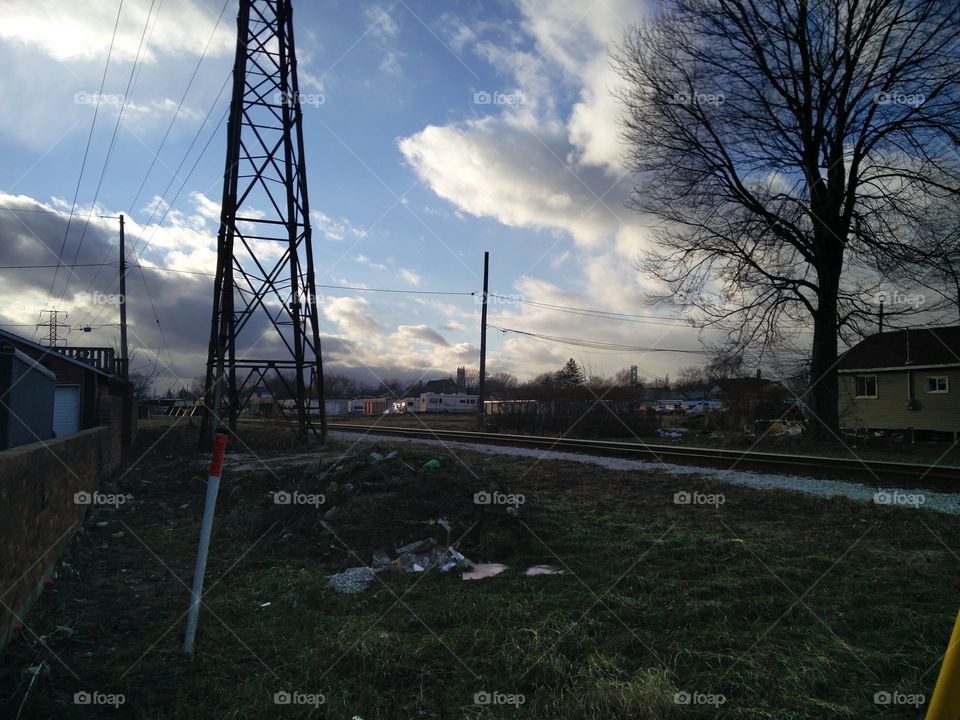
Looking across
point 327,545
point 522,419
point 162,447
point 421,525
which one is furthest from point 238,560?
point 522,419

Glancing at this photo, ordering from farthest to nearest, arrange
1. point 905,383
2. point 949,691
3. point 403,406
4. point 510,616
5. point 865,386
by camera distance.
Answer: point 403,406 → point 865,386 → point 905,383 → point 510,616 → point 949,691

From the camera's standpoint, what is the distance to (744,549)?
6.98 m

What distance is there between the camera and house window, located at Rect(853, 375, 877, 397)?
32750 millimetres

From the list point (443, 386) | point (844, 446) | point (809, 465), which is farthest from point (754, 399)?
point (443, 386)

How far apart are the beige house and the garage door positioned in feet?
90.5

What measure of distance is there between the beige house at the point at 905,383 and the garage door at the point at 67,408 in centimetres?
2757

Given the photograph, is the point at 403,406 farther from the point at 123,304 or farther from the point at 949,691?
the point at 949,691

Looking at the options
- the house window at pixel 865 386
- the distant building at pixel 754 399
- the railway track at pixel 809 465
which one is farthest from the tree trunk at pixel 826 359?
the house window at pixel 865 386

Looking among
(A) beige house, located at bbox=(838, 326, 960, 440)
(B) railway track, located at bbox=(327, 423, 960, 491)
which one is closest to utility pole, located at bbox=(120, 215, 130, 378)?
(B) railway track, located at bbox=(327, 423, 960, 491)

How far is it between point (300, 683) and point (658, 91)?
870 inches

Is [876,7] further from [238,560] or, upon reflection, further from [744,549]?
[238,560]

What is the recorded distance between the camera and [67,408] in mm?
19297

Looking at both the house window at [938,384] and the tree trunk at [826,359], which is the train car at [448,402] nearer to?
the house window at [938,384]

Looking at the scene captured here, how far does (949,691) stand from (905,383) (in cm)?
3470
